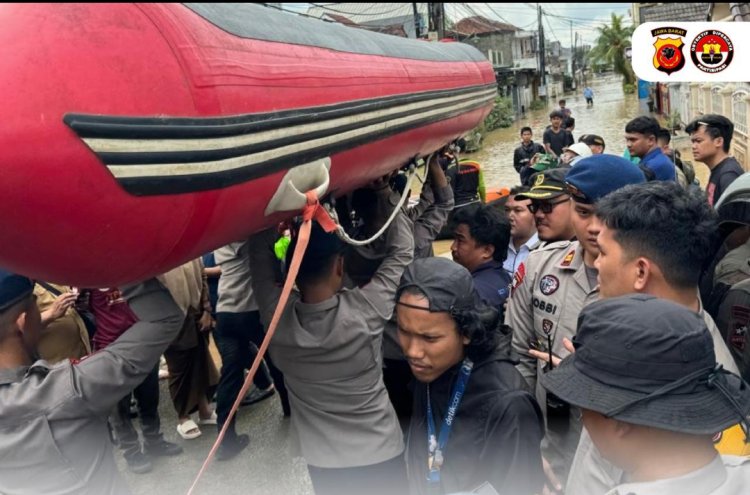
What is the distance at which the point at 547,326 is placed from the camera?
2.01m

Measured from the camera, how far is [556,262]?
6.76 feet

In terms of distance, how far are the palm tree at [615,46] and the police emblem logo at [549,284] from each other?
4441 cm

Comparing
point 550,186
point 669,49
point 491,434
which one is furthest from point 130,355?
point 669,49

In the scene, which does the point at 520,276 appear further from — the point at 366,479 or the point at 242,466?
the point at 242,466

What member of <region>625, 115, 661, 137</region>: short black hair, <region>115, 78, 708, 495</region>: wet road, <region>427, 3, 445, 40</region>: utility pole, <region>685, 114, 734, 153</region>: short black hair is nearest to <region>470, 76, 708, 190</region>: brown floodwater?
<region>427, 3, 445, 40</region>: utility pole

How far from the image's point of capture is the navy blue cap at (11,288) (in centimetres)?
167

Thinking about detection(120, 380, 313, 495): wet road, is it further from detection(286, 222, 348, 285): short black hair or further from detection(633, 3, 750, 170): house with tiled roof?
detection(633, 3, 750, 170): house with tiled roof

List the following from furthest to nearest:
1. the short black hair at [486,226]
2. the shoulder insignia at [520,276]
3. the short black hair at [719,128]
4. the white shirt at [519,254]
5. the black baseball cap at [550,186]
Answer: the short black hair at [719,128] → the white shirt at [519,254] → the short black hair at [486,226] → the black baseball cap at [550,186] → the shoulder insignia at [520,276]

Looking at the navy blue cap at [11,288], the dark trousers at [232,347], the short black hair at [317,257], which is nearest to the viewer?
the navy blue cap at [11,288]

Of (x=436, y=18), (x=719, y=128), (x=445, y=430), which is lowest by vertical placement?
(x=445, y=430)

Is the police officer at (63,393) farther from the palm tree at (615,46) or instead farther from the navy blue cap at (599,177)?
the palm tree at (615,46)

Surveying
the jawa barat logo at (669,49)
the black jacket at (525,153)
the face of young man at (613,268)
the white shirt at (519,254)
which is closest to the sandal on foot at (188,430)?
the white shirt at (519,254)

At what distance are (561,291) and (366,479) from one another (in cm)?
94

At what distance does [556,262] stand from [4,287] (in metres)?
1.75
